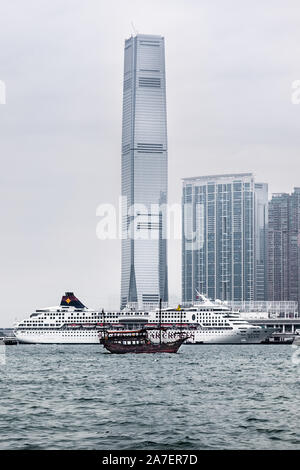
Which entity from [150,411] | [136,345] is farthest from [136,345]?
[150,411]

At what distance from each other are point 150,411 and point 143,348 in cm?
8979

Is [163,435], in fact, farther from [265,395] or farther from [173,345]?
[173,345]

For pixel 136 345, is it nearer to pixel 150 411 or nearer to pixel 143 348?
pixel 143 348

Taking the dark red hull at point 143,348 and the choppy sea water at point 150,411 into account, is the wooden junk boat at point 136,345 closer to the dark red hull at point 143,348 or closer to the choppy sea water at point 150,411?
the dark red hull at point 143,348

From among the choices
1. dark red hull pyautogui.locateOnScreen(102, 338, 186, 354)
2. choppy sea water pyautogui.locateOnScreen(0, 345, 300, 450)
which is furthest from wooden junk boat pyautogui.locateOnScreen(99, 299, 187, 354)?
choppy sea water pyautogui.locateOnScreen(0, 345, 300, 450)

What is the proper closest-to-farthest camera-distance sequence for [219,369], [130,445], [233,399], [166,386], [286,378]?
[130,445], [233,399], [166,386], [286,378], [219,369]

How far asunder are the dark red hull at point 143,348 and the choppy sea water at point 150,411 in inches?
2159

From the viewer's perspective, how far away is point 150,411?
1972 inches

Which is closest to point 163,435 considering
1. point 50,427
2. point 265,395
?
point 50,427

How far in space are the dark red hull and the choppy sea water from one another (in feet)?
180

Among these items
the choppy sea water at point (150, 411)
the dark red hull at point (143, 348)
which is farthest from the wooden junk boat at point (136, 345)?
the choppy sea water at point (150, 411)
